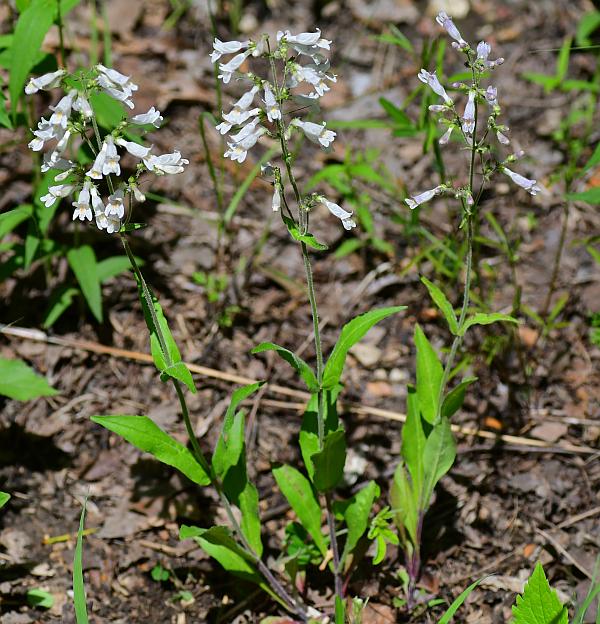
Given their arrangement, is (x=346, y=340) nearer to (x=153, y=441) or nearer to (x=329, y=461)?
(x=329, y=461)

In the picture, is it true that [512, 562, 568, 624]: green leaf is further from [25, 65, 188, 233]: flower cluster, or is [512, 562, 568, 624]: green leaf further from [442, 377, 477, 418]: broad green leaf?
[25, 65, 188, 233]: flower cluster

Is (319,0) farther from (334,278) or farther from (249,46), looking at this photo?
(249,46)

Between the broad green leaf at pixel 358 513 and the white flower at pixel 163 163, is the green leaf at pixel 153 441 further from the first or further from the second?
the white flower at pixel 163 163

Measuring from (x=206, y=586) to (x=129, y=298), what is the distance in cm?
224

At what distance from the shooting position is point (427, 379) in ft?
13.1

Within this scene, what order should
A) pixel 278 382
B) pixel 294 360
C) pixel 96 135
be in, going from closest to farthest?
pixel 96 135 → pixel 294 360 → pixel 278 382

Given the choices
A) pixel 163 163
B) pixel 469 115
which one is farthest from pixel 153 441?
pixel 469 115

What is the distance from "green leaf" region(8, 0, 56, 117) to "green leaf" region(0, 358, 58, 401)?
1.50m

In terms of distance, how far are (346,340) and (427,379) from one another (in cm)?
73

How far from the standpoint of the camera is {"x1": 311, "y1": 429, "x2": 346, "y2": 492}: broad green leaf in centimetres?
370

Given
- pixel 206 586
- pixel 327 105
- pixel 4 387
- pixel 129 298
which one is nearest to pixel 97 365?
pixel 129 298

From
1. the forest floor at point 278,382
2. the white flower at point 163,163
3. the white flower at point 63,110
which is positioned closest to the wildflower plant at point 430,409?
the forest floor at point 278,382

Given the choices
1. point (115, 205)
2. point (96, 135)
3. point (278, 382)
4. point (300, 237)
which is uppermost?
point (96, 135)

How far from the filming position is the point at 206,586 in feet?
14.5
